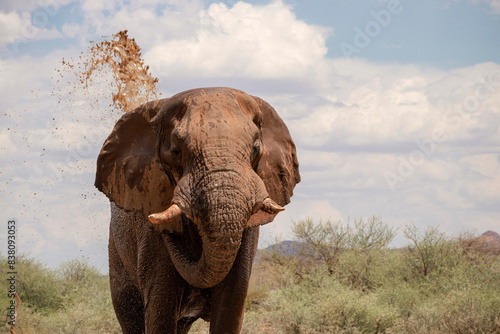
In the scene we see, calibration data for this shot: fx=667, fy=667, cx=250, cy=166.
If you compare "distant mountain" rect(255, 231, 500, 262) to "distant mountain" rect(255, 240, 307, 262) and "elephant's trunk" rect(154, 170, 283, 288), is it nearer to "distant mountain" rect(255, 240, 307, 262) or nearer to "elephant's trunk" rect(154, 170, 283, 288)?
"distant mountain" rect(255, 240, 307, 262)

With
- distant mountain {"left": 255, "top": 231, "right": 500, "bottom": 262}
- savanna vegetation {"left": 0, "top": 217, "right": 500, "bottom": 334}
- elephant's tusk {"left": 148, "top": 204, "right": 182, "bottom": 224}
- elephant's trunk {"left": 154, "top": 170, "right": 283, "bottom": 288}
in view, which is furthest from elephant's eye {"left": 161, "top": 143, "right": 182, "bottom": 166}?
distant mountain {"left": 255, "top": 231, "right": 500, "bottom": 262}

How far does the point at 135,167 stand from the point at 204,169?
4.69 feet

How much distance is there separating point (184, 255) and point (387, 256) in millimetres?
11516

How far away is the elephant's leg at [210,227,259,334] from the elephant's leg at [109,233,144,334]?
1851 mm

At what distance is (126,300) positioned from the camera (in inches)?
275

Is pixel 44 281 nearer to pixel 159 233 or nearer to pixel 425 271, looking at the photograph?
pixel 425 271

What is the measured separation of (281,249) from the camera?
17594 millimetres

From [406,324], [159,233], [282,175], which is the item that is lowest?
[406,324]

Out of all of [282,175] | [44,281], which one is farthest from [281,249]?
[282,175]

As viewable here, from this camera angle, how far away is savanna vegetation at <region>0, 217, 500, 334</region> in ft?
36.5

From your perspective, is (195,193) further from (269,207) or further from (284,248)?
(284,248)

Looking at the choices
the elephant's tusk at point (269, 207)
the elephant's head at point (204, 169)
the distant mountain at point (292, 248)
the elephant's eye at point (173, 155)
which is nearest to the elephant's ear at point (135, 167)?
the elephant's head at point (204, 169)

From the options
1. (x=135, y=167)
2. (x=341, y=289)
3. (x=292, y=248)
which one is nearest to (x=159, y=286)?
(x=135, y=167)

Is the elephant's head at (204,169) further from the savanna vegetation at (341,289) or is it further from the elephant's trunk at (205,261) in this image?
the savanna vegetation at (341,289)
